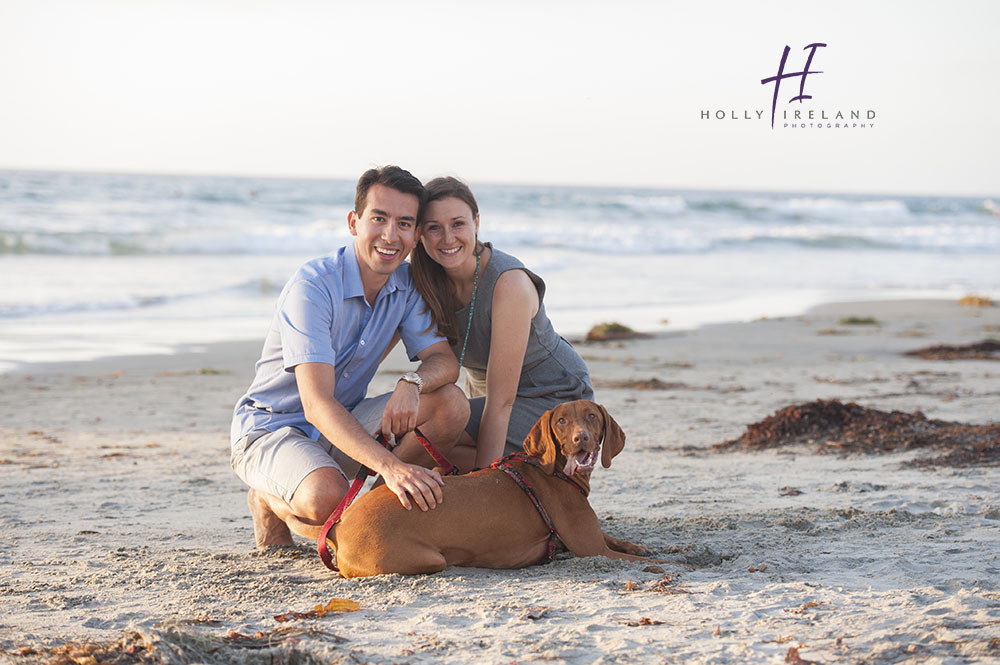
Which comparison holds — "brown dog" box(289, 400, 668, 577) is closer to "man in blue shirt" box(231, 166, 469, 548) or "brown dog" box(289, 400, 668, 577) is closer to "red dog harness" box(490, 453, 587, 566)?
"red dog harness" box(490, 453, 587, 566)

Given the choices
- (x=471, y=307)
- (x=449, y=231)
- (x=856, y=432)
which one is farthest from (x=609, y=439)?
(x=856, y=432)

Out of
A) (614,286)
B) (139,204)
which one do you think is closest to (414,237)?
(614,286)

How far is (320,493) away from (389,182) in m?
1.31

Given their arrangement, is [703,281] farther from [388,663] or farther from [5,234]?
[388,663]

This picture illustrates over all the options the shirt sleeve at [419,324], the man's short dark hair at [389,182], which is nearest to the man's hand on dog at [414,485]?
the shirt sleeve at [419,324]

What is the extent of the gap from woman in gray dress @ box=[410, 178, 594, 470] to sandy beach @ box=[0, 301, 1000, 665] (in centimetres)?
70

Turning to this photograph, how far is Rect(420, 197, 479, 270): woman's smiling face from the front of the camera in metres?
4.07

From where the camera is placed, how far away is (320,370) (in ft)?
12.2

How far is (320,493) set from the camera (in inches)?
145

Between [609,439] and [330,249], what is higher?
[330,249]

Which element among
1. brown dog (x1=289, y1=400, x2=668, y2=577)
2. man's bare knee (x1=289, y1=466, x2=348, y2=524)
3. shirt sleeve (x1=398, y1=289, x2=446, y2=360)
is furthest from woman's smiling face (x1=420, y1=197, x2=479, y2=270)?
man's bare knee (x1=289, y1=466, x2=348, y2=524)

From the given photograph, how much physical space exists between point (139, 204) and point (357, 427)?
90.5 ft

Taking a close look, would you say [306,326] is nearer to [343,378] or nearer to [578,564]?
[343,378]

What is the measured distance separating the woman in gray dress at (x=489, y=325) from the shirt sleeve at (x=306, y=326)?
56cm
